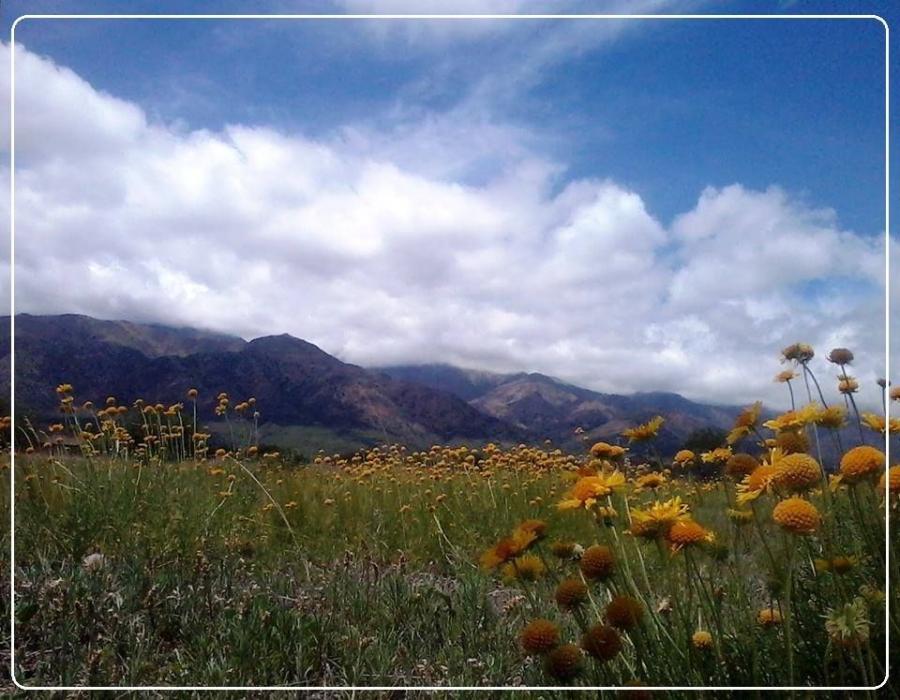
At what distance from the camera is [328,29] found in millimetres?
1782

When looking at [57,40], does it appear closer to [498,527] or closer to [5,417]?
[5,417]

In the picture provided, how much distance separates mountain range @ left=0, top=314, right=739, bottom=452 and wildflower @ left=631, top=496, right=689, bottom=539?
42cm

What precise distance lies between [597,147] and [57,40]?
4.26 ft

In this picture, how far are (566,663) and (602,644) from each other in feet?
0.23

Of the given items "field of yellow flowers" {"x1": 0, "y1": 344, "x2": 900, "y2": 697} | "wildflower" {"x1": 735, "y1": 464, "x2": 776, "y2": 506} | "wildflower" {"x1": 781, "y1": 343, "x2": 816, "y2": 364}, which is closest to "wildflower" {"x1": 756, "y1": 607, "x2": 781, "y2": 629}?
"field of yellow flowers" {"x1": 0, "y1": 344, "x2": 900, "y2": 697}

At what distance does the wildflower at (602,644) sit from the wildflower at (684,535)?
208 millimetres

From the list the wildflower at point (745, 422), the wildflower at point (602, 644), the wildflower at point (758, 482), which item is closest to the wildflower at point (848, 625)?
the wildflower at point (758, 482)

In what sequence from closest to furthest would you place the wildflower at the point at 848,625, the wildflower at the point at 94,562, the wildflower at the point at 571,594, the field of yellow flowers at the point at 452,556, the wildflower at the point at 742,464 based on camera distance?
the wildflower at the point at 848,625 → the wildflower at the point at 571,594 → the field of yellow flowers at the point at 452,556 → the wildflower at the point at 742,464 → the wildflower at the point at 94,562

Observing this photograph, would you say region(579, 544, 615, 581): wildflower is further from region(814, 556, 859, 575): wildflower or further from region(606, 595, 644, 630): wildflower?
region(814, 556, 859, 575): wildflower

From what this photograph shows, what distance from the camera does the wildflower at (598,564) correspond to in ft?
4.75

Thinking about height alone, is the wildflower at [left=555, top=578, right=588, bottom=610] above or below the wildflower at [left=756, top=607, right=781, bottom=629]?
above

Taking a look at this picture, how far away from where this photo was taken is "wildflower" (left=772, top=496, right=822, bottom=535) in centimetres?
130

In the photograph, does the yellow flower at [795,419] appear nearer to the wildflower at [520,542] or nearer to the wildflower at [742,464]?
the wildflower at [742,464]

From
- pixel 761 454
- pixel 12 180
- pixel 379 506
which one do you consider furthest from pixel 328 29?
pixel 761 454
